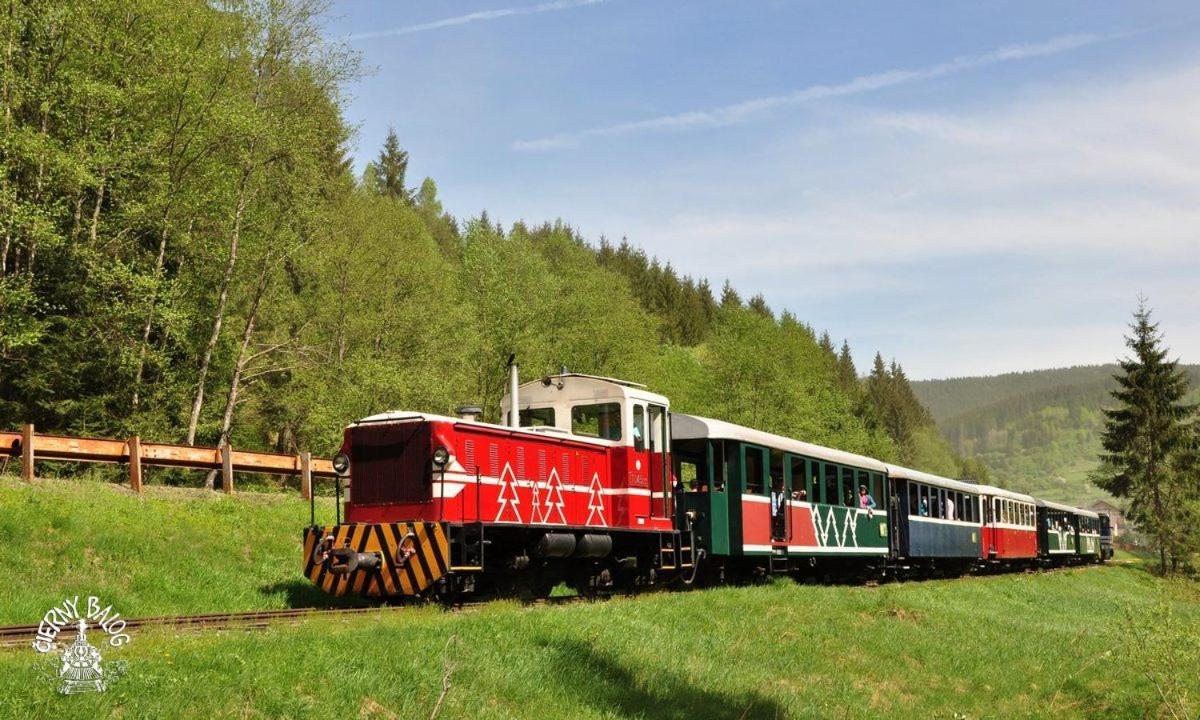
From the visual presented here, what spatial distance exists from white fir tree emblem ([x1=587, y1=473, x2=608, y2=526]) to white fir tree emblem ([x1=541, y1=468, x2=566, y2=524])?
71 cm

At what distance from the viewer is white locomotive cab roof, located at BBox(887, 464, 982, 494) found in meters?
30.6

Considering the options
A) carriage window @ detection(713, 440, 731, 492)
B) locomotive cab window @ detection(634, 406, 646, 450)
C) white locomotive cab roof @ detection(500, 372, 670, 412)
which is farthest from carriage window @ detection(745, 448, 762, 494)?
locomotive cab window @ detection(634, 406, 646, 450)

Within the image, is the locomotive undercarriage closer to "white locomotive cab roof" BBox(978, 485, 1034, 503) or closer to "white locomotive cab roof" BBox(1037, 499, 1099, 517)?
"white locomotive cab roof" BBox(978, 485, 1034, 503)

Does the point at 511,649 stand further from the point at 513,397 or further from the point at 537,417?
the point at 537,417

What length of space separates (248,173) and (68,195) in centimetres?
444

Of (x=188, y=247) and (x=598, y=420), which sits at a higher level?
(x=188, y=247)

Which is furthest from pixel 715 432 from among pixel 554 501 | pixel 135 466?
pixel 135 466

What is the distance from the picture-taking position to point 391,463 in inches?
627

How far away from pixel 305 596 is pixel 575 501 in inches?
180

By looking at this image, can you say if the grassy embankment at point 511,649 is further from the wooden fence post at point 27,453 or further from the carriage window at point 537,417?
the carriage window at point 537,417

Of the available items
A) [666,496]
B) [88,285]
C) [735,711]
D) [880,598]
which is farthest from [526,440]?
[88,285]

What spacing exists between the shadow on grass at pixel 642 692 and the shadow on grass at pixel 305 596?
551cm

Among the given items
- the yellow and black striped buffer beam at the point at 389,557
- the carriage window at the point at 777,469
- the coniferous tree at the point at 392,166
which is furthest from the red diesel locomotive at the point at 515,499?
the coniferous tree at the point at 392,166

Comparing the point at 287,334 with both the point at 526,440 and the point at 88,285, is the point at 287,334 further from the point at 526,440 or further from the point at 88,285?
the point at 526,440
